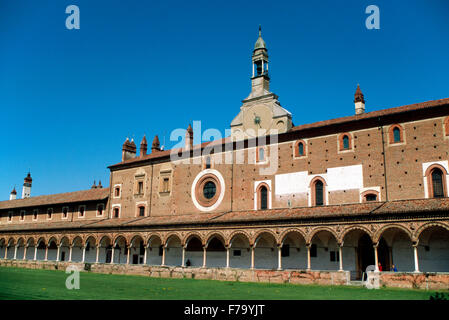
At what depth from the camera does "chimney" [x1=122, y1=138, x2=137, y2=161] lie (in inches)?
1884

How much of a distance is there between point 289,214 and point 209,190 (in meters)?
10.6

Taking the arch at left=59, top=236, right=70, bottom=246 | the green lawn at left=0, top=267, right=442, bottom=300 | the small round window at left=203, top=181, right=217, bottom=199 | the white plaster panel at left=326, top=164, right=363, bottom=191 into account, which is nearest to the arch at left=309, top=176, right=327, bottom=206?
the white plaster panel at left=326, top=164, right=363, bottom=191

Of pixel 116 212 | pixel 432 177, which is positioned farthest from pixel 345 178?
pixel 116 212

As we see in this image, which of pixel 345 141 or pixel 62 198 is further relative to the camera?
pixel 62 198

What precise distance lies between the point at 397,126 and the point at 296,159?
294 inches

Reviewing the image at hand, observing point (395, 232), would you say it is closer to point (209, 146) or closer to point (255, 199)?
point (255, 199)

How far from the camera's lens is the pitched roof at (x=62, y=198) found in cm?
4695

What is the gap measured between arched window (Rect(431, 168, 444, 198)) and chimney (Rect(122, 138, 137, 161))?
3248cm

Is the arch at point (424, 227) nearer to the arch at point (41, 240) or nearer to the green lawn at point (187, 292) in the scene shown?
the green lawn at point (187, 292)

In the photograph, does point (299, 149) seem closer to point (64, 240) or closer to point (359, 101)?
point (359, 101)

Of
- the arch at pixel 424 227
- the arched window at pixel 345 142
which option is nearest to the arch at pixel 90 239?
the arched window at pixel 345 142

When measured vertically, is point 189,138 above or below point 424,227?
above

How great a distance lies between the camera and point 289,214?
2781cm

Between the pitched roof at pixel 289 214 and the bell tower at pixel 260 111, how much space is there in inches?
263
